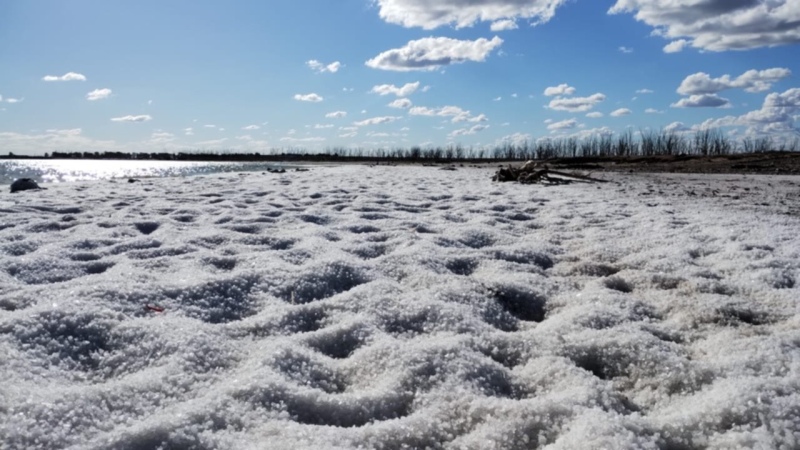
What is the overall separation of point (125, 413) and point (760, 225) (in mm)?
4416

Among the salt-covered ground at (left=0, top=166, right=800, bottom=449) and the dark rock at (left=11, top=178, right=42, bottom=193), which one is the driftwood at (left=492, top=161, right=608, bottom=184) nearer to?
the salt-covered ground at (left=0, top=166, right=800, bottom=449)

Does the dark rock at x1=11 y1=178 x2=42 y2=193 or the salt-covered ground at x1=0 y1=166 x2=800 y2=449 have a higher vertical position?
the dark rock at x1=11 y1=178 x2=42 y2=193

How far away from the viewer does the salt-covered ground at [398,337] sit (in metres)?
1.44

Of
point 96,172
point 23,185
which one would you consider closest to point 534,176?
point 23,185

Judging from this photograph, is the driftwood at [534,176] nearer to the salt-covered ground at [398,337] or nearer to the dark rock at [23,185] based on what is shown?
the salt-covered ground at [398,337]

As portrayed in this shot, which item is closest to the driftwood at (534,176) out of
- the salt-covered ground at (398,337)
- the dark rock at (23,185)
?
the salt-covered ground at (398,337)

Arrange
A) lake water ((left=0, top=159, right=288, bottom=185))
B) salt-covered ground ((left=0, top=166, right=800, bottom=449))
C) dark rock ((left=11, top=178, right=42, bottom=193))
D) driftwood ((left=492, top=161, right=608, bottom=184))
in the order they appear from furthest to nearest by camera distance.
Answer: lake water ((left=0, top=159, right=288, bottom=185)) < driftwood ((left=492, top=161, right=608, bottom=184)) < dark rock ((left=11, top=178, right=42, bottom=193)) < salt-covered ground ((left=0, top=166, right=800, bottom=449))

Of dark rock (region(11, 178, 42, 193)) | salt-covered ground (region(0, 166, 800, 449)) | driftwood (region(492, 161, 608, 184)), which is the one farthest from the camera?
driftwood (region(492, 161, 608, 184))

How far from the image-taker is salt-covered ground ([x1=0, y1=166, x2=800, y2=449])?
56.9 inches

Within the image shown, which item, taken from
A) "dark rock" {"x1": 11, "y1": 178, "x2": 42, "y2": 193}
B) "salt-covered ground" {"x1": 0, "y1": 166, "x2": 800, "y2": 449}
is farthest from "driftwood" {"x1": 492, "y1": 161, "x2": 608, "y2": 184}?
"dark rock" {"x1": 11, "y1": 178, "x2": 42, "y2": 193}

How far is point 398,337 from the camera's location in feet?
6.89

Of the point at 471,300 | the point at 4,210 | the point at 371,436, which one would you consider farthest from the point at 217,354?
the point at 4,210

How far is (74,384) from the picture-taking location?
1675 millimetres

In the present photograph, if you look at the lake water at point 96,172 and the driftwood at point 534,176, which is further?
the lake water at point 96,172
